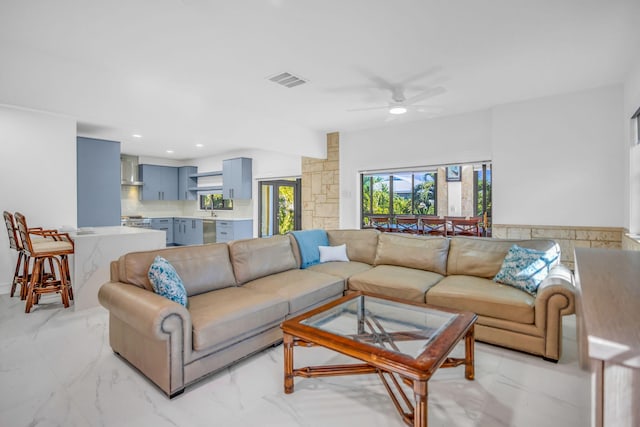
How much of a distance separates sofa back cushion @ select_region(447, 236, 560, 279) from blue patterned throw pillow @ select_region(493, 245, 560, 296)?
12 centimetres

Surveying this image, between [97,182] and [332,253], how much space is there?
4.30 m

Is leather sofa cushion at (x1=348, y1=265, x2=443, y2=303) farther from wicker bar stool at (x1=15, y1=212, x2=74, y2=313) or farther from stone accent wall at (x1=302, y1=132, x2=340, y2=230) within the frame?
wicker bar stool at (x1=15, y1=212, x2=74, y2=313)

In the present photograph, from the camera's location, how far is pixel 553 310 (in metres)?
2.38

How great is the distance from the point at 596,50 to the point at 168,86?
4437 millimetres

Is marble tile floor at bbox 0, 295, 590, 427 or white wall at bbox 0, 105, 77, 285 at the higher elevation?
white wall at bbox 0, 105, 77, 285

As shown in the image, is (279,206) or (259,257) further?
(279,206)

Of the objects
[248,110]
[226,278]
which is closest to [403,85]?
[248,110]

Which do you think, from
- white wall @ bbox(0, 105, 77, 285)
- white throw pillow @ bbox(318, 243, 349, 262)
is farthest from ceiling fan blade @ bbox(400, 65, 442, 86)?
white wall @ bbox(0, 105, 77, 285)

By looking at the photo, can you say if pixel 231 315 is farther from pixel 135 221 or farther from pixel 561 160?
pixel 135 221

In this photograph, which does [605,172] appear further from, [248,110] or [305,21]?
[248,110]

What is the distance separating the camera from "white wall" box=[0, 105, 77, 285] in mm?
3959

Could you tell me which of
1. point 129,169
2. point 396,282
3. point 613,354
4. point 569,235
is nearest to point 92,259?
point 396,282

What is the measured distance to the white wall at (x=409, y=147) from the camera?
15.4 ft

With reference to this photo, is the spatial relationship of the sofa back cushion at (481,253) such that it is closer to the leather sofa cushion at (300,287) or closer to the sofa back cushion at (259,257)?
the leather sofa cushion at (300,287)
